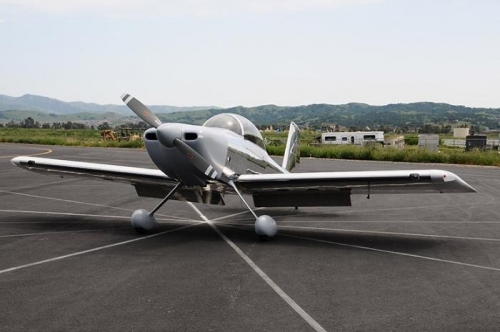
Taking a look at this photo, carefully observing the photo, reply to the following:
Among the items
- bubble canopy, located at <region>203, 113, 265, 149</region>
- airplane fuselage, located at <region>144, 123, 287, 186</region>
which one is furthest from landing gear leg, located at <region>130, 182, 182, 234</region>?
bubble canopy, located at <region>203, 113, 265, 149</region>

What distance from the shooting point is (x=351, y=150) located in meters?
35.9

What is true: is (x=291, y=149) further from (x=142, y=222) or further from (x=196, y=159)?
(x=196, y=159)

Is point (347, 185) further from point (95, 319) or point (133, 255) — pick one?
point (95, 319)

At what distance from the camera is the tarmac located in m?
5.23

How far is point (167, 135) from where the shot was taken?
8.30 m

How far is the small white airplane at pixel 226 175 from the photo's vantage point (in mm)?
8516

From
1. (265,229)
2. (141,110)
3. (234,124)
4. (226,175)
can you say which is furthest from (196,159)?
(234,124)

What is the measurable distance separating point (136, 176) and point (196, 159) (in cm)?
236

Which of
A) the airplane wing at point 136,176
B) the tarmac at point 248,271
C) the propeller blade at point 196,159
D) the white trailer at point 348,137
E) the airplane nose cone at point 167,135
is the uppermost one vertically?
the airplane nose cone at point 167,135

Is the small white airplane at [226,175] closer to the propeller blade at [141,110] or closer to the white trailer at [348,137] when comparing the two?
the propeller blade at [141,110]

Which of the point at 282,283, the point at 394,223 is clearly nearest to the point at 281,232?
the point at 394,223

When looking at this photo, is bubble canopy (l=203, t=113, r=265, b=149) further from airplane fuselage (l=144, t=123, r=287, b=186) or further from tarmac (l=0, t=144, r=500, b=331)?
tarmac (l=0, t=144, r=500, b=331)

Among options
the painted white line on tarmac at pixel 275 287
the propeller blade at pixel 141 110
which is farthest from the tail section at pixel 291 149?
the propeller blade at pixel 141 110

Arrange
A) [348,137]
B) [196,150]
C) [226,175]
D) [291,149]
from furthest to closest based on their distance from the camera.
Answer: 1. [348,137]
2. [291,149]
3. [226,175]
4. [196,150]
